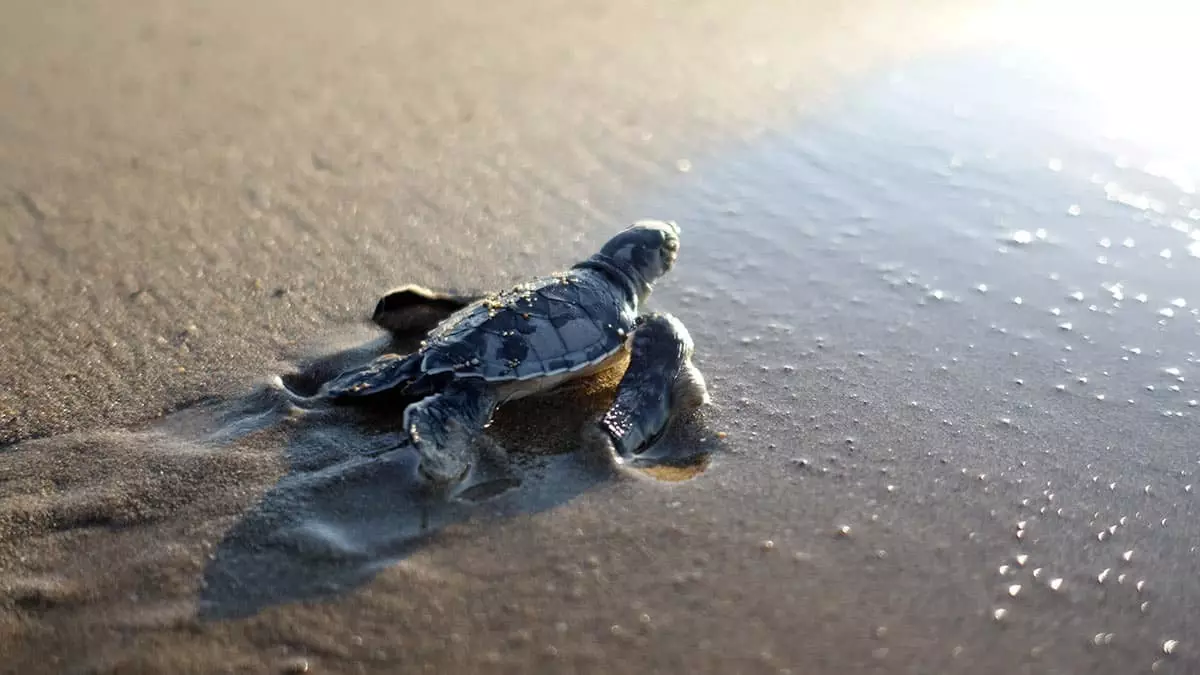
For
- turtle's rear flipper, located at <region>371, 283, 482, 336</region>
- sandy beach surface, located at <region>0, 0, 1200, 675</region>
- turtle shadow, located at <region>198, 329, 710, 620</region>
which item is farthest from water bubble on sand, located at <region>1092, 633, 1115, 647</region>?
turtle's rear flipper, located at <region>371, 283, 482, 336</region>

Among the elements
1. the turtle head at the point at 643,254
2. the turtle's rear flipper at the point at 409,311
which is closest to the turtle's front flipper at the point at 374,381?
the turtle's rear flipper at the point at 409,311

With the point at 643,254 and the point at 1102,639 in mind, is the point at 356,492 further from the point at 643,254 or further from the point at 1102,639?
the point at 1102,639

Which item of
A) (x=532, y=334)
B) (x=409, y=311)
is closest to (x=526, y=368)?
(x=532, y=334)

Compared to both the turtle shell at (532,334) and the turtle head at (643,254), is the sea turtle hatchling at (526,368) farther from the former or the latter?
the turtle head at (643,254)

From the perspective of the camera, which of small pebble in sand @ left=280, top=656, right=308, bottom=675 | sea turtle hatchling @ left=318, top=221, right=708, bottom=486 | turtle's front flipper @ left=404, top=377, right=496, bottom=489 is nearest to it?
small pebble in sand @ left=280, top=656, right=308, bottom=675

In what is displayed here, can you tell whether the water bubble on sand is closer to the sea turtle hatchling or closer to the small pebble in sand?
the sea turtle hatchling

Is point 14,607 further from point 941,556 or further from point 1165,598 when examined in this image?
point 1165,598

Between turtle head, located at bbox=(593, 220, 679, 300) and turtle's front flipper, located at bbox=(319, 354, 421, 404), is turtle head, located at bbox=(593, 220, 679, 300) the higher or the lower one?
the higher one
